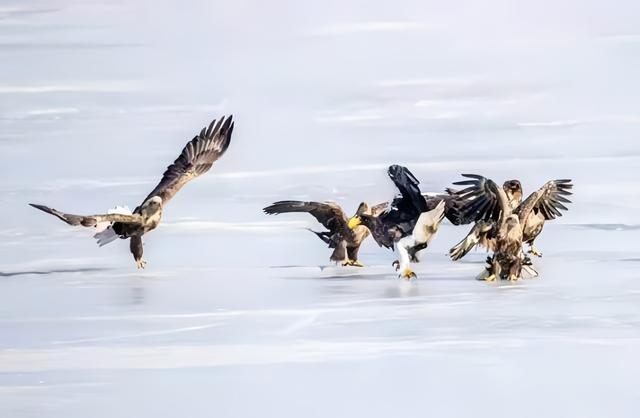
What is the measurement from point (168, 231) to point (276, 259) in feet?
8.26

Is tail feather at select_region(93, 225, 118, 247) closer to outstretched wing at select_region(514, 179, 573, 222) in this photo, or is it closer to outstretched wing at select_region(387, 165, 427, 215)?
outstretched wing at select_region(387, 165, 427, 215)

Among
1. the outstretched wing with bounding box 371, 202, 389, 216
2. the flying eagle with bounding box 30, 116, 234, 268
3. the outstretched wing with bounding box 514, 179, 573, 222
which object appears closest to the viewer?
the outstretched wing with bounding box 514, 179, 573, 222

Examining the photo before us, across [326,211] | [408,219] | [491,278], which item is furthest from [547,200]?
[326,211]

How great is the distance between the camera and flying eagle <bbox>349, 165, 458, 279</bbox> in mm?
19391

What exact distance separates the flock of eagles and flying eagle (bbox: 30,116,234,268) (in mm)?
11

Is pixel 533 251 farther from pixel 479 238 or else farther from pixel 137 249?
pixel 137 249

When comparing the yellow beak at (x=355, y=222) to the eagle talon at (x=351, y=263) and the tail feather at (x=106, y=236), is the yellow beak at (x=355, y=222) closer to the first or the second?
the eagle talon at (x=351, y=263)

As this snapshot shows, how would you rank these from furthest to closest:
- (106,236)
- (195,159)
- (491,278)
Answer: (195,159)
(106,236)
(491,278)

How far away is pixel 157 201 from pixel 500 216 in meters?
4.28

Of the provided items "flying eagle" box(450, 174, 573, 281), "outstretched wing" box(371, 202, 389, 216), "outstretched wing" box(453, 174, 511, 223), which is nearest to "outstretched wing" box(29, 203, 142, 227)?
"outstretched wing" box(371, 202, 389, 216)

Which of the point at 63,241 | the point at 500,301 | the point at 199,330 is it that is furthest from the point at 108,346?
the point at 63,241

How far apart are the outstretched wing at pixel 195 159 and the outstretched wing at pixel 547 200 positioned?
14.2ft

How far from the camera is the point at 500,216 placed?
18656mm

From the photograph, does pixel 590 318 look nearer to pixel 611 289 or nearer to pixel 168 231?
pixel 611 289
